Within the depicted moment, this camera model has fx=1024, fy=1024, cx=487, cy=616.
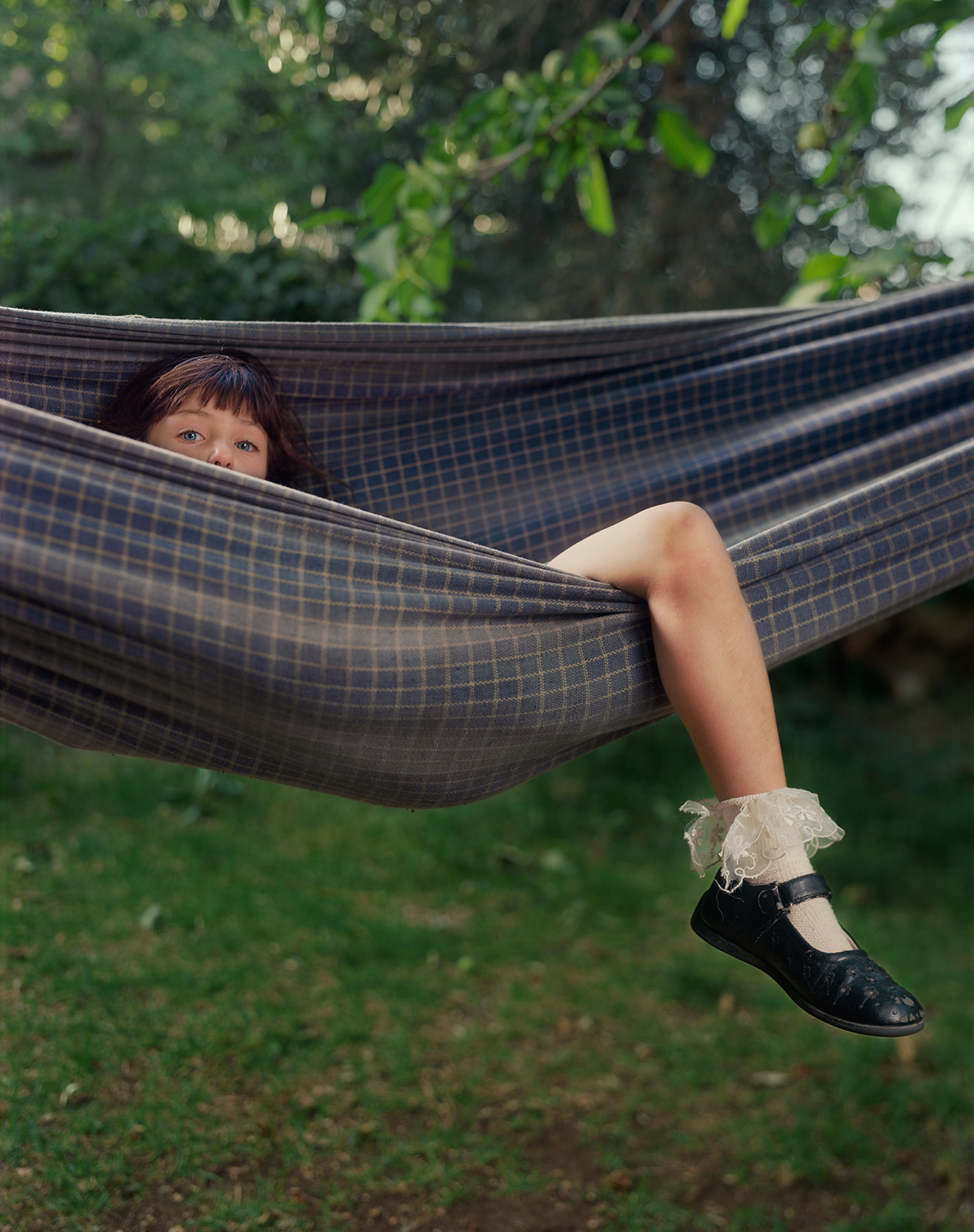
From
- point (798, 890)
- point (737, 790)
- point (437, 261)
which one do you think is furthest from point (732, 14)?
point (798, 890)

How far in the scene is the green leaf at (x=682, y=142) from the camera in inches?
86.4

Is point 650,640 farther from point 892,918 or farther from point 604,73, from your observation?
point 892,918

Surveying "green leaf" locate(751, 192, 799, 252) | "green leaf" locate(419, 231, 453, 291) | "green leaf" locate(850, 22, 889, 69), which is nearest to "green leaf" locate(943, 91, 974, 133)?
"green leaf" locate(850, 22, 889, 69)

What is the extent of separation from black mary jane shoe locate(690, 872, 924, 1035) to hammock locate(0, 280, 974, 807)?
0.86 feet

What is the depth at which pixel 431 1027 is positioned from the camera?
2324mm

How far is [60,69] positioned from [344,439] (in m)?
3.81

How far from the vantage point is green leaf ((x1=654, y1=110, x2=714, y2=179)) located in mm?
2195

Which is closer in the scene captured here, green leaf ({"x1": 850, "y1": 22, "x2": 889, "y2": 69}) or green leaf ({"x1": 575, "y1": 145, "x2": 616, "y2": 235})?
green leaf ({"x1": 850, "y1": 22, "x2": 889, "y2": 69})

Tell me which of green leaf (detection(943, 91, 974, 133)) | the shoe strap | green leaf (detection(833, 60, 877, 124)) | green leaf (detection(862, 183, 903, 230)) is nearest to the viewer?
the shoe strap

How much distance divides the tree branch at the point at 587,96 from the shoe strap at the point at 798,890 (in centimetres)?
165

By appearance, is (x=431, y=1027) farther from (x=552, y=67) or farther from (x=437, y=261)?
(x=552, y=67)

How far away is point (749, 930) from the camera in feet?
4.09

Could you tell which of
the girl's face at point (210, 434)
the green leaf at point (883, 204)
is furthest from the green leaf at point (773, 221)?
the girl's face at point (210, 434)

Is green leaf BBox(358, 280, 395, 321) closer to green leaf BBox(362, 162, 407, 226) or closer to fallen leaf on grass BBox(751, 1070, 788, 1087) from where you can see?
green leaf BBox(362, 162, 407, 226)
